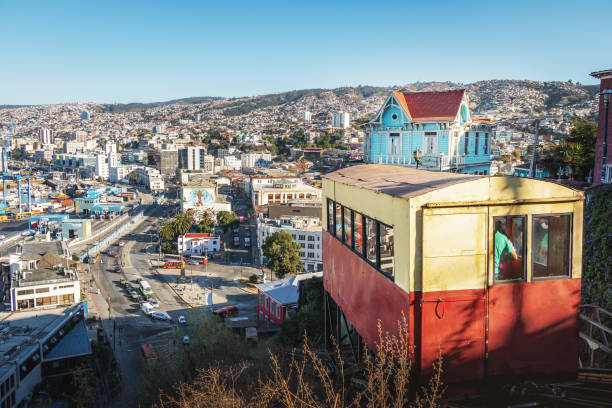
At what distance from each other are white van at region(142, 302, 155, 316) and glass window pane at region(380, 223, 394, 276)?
20.0 meters

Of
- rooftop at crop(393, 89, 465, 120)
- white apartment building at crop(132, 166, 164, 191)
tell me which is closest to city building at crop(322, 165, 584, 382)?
rooftop at crop(393, 89, 465, 120)

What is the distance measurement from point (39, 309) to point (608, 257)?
2075 cm

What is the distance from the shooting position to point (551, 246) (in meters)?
3.22

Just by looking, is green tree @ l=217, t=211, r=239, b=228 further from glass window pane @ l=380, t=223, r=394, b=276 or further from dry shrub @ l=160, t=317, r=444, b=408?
glass window pane @ l=380, t=223, r=394, b=276

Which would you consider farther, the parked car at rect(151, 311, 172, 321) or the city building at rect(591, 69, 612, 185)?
the parked car at rect(151, 311, 172, 321)

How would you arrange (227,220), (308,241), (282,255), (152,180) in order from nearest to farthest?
(282,255), (308,241), (227,220), (152,180)

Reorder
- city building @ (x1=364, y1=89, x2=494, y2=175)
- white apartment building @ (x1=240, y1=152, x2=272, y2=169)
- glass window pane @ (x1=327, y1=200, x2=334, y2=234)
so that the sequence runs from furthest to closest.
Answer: white apartment building @ (x1=240, y1=152, x2=272, y2=169) → city building @ (x1=364, y1=89, x2=494, y2=175) → glass window pane @ (x1=327, y1=200, x2=334, y2=234)

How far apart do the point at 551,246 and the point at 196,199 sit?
4363cm

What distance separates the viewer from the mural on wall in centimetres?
4503

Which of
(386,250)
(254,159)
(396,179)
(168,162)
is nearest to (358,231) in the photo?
(396,179)

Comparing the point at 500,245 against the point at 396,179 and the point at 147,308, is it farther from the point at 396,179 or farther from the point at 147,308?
the point at 147,308

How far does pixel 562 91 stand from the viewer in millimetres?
84938

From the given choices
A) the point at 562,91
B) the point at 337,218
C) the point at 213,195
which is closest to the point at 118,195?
the point at 213,195

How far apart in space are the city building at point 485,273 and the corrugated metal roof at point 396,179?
1.1 inches
